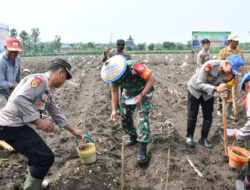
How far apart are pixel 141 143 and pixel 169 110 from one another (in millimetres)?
3408

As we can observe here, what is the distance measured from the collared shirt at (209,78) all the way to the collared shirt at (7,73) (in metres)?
3.41

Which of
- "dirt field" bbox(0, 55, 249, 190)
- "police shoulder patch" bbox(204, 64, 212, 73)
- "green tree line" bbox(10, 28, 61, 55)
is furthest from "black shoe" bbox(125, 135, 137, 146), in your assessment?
"green tree line" bbox(10, 28, 61, 55)

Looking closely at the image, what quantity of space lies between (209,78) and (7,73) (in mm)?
3686

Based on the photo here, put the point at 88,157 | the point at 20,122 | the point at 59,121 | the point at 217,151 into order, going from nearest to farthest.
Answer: the point at 20,122 < the point at 59,121 < the point at 88,157 < the point at 217,151

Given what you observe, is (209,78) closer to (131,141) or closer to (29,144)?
(131,141)

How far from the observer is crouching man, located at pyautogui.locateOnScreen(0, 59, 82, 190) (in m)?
2.05

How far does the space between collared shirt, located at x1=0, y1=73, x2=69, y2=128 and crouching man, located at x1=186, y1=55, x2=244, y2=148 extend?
2.48 m

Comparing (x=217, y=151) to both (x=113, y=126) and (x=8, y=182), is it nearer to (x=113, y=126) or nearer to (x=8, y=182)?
(x=113, y=126)

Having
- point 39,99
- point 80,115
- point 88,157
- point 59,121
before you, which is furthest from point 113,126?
point 39,99

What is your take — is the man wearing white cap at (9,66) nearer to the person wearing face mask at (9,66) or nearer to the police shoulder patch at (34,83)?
the person wearing face mask at (9,66)

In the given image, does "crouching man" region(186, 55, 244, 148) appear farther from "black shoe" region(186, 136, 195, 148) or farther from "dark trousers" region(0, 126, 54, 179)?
"dark trousers" region(0, 126, 54, 179)

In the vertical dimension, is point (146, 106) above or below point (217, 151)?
above

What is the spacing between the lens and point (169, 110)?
6496 mm

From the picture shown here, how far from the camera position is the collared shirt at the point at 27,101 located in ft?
6.64
